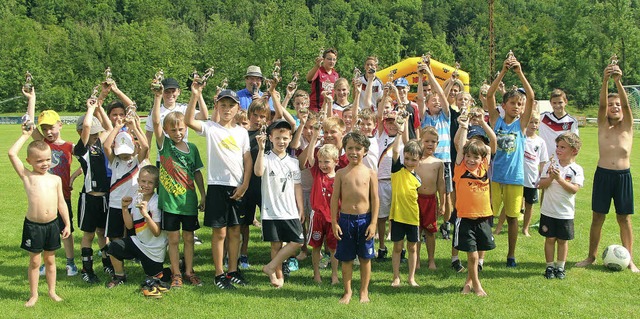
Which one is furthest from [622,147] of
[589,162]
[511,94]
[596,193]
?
[589,162]

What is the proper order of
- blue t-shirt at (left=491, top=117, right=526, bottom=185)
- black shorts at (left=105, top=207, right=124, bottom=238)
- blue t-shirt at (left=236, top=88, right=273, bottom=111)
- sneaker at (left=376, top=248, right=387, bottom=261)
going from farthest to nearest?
blue t-shirt at (left=236, top=88, right=273, bottom=111), sneaker at (left=376, top=248, right=387, bottom=261), blue t-shirt at (left=491, top=117, right=526, bottom=185), black shorts at (left=105, top=207, right=124, bottom=238)

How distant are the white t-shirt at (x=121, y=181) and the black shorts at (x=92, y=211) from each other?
0.82 ft

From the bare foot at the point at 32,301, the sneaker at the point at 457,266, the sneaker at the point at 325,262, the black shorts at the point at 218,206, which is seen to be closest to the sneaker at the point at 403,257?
the sneaker at the point at 457,266

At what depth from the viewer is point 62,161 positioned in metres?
6.81

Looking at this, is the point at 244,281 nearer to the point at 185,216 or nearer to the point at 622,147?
the point at 185,216

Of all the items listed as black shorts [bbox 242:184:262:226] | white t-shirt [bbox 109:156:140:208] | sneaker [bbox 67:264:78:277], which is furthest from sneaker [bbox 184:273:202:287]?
sneaker [bbox 67:264:78:277]

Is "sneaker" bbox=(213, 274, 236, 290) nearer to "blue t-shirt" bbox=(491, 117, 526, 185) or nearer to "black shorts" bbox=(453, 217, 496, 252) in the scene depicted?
"black shorts" bbox=(453, 217, 496, 252)

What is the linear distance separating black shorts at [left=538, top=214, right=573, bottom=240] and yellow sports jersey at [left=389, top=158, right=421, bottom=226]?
168cm

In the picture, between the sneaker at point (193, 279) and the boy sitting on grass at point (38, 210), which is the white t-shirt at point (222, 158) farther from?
the boy sitting on grass at point (38, 210)

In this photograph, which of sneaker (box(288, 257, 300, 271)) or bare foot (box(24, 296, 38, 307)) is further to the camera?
sneaker (box(288, 257, 300, 271))

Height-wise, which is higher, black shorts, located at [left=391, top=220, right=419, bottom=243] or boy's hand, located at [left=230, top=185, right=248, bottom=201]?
→ boy's hand, located at [left=230, top=185, right=248, bottom=201]

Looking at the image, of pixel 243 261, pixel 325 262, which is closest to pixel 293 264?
pixel 325 262

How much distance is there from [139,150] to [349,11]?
129268 mm

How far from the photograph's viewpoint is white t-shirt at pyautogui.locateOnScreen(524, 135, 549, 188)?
8578 mm
